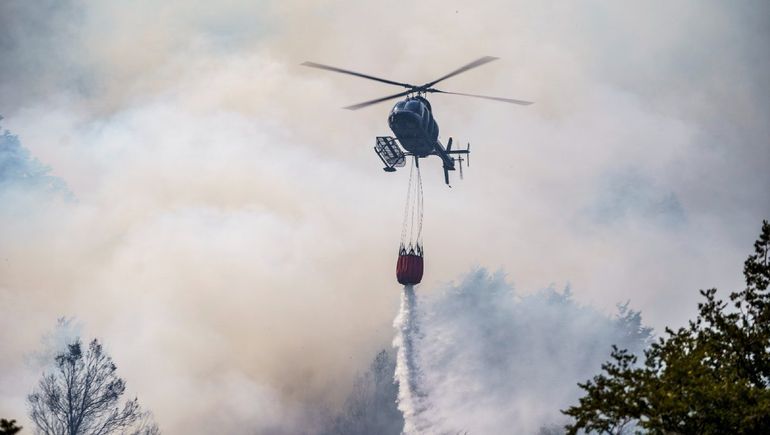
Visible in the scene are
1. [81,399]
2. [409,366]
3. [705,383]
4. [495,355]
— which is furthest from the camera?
[495,355]

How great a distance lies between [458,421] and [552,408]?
15.1m

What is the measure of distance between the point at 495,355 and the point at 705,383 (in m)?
94.7

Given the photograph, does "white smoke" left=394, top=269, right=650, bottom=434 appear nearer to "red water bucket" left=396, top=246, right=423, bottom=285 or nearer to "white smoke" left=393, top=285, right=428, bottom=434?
"white smoke" left=393, top=285, right=428, bottom=434

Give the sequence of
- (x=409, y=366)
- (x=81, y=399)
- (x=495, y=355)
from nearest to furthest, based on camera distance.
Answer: (x=81, y=399) < (x=409, y=366) < (x=495, y=355)

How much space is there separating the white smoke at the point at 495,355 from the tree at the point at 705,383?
6538 centimetres

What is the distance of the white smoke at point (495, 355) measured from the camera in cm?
10169

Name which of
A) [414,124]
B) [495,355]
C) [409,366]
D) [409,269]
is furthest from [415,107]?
[495,355]

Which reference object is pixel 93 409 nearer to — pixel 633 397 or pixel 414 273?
pixel 414 273

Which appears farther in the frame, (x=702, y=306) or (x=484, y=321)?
(x=484, y=321)

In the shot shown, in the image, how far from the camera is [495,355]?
119 metres

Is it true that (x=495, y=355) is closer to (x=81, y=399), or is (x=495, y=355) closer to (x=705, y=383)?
(x=81, y=399)

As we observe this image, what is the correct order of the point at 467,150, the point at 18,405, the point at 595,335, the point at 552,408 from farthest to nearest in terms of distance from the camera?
the point at 595,335 → the point at 552,408 → the point at 18,405 → the point at 467,150

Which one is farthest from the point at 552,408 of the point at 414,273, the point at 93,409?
the point at 93,409

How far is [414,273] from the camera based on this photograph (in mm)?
75312
